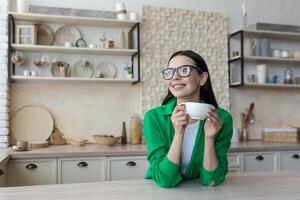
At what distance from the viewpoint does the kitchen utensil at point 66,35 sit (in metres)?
3.23

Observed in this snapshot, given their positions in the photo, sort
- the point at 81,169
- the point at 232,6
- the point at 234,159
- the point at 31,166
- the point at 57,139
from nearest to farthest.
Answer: the point at 31,166, the point at 81,169, the point at 234,159, the point at 57,139, the point at 232,6

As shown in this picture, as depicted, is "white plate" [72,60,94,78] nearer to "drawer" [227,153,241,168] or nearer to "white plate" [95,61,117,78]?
"white plate" [95,61,117,78]

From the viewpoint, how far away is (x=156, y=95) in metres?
3.43

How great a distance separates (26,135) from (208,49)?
6.77 ft

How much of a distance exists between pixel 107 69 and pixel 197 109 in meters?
2.39

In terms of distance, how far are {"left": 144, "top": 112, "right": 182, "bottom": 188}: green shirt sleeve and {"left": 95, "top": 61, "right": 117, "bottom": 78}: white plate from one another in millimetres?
2090

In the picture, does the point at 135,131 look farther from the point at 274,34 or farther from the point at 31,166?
the point at 274,34

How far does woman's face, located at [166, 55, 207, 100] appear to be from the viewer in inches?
47.8

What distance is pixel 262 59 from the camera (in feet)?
11.8

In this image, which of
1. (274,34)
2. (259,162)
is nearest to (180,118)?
(259,162)

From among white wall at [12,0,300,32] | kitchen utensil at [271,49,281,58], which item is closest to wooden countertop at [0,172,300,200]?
white wall at [12,0,300,32]

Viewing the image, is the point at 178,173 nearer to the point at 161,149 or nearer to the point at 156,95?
the point at 161,149

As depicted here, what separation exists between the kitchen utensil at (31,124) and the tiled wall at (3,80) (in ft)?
0.36

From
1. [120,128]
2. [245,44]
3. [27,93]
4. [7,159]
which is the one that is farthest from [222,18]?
[7,159]
